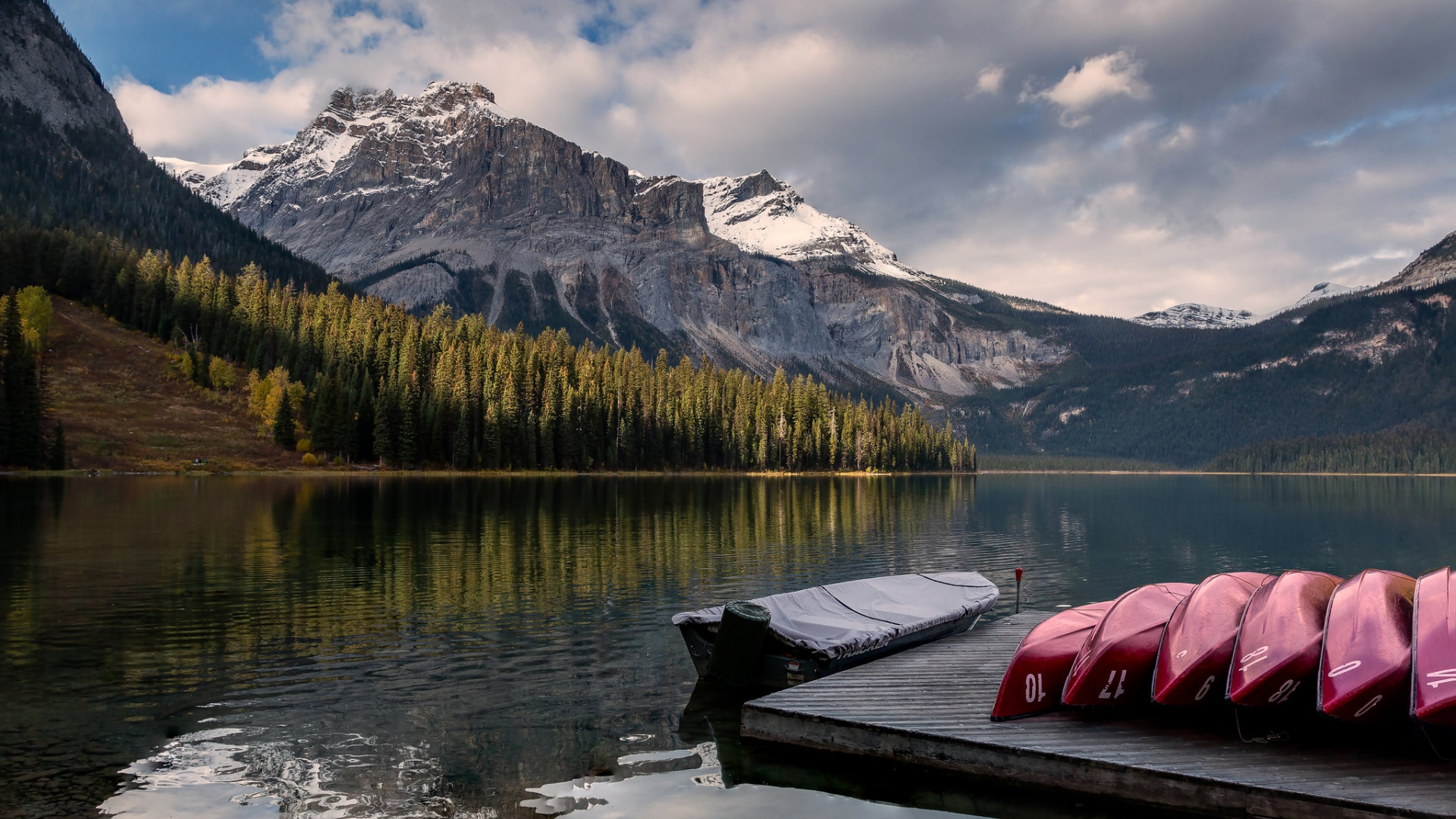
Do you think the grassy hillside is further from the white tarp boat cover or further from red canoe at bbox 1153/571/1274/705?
red canoe at bbox 1153/571/1274/705

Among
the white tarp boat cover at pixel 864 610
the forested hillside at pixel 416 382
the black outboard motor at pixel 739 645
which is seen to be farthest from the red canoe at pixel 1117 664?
the forested hillside at pixel 416 382

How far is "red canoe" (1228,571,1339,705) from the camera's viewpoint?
53.6ft

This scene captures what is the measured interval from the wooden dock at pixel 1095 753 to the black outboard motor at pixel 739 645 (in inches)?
88.4

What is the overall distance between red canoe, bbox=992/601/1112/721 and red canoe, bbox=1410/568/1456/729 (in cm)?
593

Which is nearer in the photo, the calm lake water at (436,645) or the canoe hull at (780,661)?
the calm lake water at (436,645)

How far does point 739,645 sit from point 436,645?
1067 centimetres

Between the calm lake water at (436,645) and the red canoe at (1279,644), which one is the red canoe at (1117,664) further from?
the calm lake water at (436,645)

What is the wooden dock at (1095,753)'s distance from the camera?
46.5ft

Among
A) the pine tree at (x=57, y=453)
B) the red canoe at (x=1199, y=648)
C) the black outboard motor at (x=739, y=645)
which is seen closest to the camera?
the red canoe at (x=1199, y=648)

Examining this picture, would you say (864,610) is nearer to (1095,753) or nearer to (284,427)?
(1095,753)

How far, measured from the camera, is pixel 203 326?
167m

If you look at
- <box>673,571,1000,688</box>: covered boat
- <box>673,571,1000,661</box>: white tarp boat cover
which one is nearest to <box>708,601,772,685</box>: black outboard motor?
<box>673,571,1000,688</box>: covered boat

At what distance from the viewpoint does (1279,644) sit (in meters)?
16.9

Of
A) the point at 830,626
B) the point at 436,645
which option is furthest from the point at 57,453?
the point at 830,626
